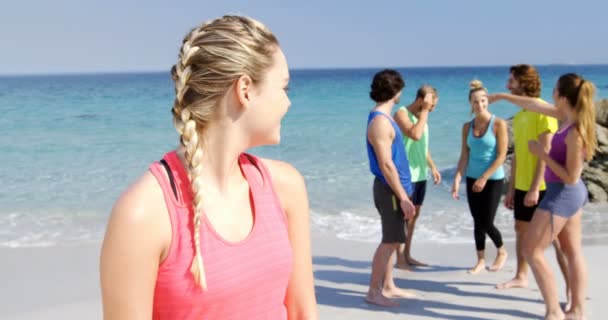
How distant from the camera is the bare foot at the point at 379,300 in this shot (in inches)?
215

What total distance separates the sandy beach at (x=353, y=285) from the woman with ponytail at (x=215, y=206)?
12.9ft

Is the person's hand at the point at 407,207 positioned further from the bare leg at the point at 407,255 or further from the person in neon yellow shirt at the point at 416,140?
the bare leg at the point at 407,255

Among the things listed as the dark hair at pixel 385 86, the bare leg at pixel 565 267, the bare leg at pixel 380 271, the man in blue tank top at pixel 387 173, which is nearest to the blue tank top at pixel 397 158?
the man in blue tank top at pixel 387 173

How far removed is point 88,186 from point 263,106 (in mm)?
11881

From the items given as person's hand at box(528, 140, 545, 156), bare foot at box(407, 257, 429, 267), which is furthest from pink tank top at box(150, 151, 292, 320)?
bare foot at box(407, 257, 429, 267)

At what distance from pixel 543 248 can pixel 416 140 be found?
1.81 meters

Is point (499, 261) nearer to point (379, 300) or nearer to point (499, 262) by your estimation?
point (499, 262)

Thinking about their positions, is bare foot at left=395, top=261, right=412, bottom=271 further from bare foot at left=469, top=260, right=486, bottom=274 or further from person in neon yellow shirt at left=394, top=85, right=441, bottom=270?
bare foot at left=469, top=260, right=486, bottom=274

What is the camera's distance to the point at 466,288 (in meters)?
5.94

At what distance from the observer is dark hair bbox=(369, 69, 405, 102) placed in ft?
17.6

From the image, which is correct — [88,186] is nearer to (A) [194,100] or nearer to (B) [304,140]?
(B) [304,140]

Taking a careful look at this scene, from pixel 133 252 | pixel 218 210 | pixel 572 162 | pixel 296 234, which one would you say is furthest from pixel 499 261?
pixel 133 252

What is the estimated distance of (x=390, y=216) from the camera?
17.9ft

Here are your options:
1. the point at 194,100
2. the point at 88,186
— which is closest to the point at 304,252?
the point at 194,100
